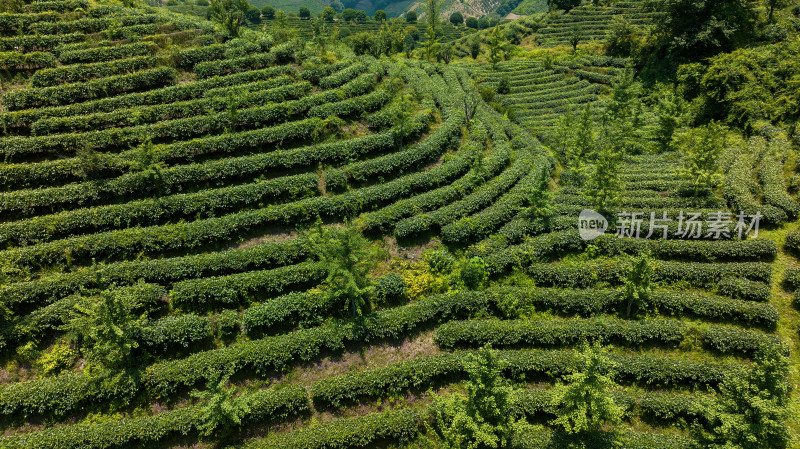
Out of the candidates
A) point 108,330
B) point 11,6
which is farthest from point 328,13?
point 108,330

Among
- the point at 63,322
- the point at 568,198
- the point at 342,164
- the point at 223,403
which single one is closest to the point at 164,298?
the point at 63,322

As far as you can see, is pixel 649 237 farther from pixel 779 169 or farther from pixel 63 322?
pixel 63 322

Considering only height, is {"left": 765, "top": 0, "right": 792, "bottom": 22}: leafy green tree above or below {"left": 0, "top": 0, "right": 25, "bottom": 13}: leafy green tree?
below

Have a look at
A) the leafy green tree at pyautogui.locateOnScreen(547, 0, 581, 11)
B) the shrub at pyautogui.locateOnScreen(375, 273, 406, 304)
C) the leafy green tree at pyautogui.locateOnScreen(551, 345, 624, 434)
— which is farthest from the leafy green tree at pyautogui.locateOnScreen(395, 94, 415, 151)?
the leafy green tree at pyautogui.locateOnScreen(547, 0, 581, 11)

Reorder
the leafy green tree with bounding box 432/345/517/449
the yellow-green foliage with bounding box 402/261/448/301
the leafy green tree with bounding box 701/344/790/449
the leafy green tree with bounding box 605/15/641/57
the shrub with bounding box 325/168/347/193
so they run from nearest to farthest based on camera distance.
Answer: the leafy green tree with bounding box 701/344/790/449 → the leafy green tree with bounding box 432/345/517/449 → the yellow-green foliage with bounding box 402/261/448/301 → the shrub with bounding box 325/168/347/193 → the leafy green tree with bounding box 605/15/641/57

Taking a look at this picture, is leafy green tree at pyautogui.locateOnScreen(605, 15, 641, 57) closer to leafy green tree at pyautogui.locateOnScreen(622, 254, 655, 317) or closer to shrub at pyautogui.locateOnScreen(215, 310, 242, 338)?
leafy green tree at pyautogui.locateOnScreen(622, 254, 655, 317)
